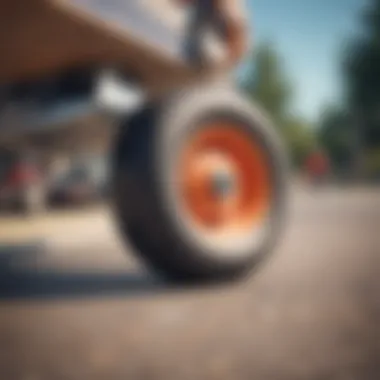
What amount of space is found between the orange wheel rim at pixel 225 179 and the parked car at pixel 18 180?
6.09 feet

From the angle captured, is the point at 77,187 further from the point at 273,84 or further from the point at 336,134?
the point at 336,134

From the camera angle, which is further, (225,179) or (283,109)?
(283,109)

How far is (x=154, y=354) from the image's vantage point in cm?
127

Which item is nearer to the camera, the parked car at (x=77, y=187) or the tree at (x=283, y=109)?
the tree at (x=283, y=109)

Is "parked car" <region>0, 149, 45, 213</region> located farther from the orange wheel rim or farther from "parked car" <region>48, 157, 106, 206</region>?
"parked car" <region>48, 157, 106, 206</region>

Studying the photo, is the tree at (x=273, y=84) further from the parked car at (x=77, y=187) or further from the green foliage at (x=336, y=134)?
the parked car at (x=77, y=187)

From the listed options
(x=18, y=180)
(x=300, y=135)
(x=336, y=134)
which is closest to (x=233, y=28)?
(x=336, y=134)

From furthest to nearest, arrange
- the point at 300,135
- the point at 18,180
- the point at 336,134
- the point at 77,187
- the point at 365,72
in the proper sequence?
the point at 77,187 → the point at 18,180 → the point at 300,135 → the point at 336,134 → the point at 365,72

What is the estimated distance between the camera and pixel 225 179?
2070 mm

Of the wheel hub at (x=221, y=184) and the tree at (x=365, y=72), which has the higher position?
the tree at (x=365, y=72)

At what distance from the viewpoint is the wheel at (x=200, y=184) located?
1896mm

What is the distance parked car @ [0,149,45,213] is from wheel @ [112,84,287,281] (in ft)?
6.12

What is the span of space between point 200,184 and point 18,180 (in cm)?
257

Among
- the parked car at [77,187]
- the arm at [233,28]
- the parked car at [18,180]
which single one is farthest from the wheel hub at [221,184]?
the parked car at [77,187]
